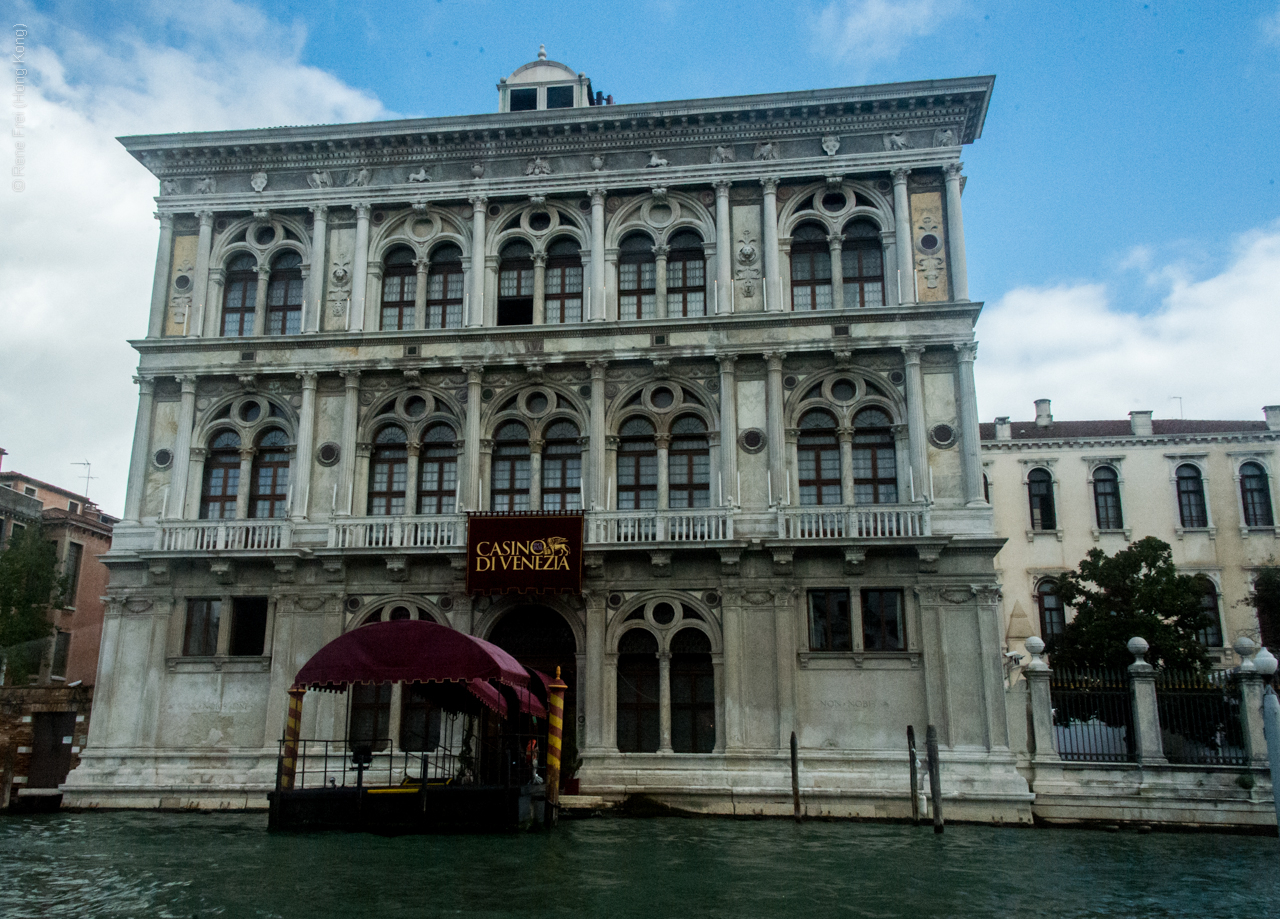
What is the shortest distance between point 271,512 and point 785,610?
12542 mm

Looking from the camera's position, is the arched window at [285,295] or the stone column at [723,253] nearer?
the stone column at [723,253]

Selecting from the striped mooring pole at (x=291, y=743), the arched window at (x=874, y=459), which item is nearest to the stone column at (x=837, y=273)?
the arched window at (x=874, y=459)

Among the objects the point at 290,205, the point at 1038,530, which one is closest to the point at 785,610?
the point at 290,205

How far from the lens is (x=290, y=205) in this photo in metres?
28.7

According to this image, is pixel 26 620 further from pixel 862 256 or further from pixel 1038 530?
pixel 1038 530

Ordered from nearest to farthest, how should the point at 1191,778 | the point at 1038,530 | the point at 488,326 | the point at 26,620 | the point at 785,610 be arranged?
the point at 1191,778 → the point at 785,610 → the point at 488,326 → the point at 26,620 → the point at 1038,530

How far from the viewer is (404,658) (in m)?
18.0

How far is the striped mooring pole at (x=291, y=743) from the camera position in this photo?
19.1 meters

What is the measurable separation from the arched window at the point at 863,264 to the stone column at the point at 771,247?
1.67 metres

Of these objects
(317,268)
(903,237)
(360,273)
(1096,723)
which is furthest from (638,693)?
(317,268)

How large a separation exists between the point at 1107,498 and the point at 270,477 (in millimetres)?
30257

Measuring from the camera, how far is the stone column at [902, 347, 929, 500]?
25.2 metres

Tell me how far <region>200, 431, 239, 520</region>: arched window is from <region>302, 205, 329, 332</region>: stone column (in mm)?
3382

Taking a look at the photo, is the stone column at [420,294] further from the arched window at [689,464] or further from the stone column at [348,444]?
the arched window at [689,464]
